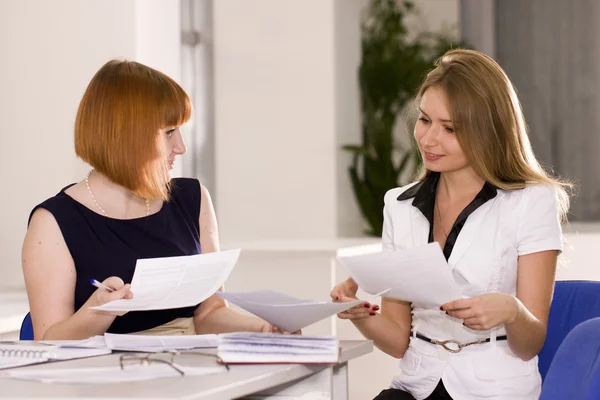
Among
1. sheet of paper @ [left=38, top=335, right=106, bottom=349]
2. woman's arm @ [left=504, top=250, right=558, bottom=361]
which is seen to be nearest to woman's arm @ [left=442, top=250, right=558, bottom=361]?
woman's arm @ [left=504, top=250, right=558, bottom=361]

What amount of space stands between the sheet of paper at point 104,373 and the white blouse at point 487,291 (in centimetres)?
68

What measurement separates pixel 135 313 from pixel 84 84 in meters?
1.44

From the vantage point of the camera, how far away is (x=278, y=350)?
5.41 ft

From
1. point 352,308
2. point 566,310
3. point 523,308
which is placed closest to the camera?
point 523,308

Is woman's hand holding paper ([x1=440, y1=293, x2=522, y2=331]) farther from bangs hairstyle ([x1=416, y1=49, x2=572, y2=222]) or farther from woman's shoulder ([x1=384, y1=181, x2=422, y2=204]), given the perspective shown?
woman's shoulder ([x1=384, y1=181, x2=422, y2=204])

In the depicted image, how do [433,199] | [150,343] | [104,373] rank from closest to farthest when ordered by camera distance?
[104,373]
[150,343]
[433,199]

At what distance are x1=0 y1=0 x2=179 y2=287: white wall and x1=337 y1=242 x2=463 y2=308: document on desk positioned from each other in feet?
6.19

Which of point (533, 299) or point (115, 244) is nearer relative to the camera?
point (533, 299)

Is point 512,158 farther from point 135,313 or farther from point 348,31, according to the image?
point 348,31

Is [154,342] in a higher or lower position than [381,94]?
lower

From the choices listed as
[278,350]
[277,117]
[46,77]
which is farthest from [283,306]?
[277,117]

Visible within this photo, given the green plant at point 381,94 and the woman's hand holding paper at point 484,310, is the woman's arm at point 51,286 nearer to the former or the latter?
the woman's hand holding paper at point 484,310

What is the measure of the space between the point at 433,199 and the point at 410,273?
0.56m

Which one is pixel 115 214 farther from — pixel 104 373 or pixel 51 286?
pixel 104 373
